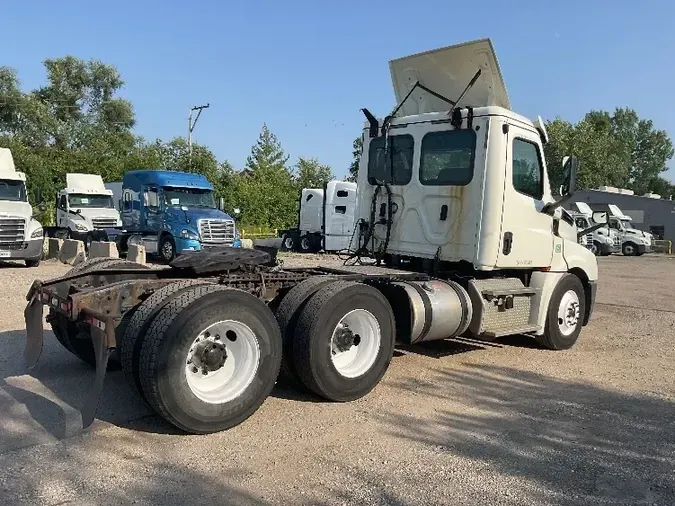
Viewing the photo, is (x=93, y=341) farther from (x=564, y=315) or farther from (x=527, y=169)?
(x=564, y=315)

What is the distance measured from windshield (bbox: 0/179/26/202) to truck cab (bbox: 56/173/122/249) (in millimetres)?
6232

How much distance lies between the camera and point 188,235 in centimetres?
2041

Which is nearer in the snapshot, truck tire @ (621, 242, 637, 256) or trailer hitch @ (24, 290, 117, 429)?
trailer hitch @ (24, 290, 117, 429)

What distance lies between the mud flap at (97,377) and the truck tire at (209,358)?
29cm

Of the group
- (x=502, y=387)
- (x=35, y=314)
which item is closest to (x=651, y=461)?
(x=502, y=387)

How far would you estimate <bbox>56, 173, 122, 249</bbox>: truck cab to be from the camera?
83.3 ft

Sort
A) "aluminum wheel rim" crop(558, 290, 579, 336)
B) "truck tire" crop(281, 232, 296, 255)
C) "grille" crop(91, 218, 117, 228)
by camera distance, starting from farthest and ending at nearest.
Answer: "truck tire" crop(281, 232, 296, 255) → "grille" crop(91, 218, 117, 228) → "aluminum wheel rim" crop(558, 290, 579, 336)

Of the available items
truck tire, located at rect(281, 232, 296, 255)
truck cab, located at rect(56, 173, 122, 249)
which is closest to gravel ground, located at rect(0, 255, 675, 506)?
truck cab, located at rect(56, 173, 122, 249)

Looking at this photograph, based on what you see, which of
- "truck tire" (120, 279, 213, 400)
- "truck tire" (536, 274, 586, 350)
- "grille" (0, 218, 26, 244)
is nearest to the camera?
"truck tire" (120, 279, 213, 400)

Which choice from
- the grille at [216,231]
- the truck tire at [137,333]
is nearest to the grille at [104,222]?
the grille at [216,231]

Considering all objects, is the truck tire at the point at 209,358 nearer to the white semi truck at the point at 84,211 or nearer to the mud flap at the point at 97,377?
the mud flap at the point at 97,377

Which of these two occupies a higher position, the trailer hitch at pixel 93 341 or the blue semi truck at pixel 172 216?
the blue semi truck at pixel 172 216

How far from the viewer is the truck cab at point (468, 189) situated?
7355 millimetres

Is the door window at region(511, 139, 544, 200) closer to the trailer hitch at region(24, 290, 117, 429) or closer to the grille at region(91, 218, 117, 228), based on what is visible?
the trailer hitch at region(24, 290, 117, 429)
